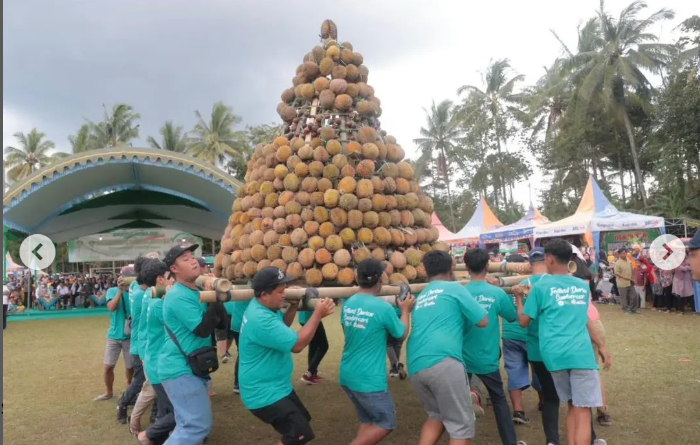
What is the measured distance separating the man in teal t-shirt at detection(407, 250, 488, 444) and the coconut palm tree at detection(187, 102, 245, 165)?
2957 centimetres

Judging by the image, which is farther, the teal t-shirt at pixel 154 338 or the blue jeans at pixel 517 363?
the blue jeans at pixel 517 363

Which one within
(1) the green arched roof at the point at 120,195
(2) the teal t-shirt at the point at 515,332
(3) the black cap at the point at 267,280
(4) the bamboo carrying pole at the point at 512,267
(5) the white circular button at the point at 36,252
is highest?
(1) the green arched roof at the point at 120,195

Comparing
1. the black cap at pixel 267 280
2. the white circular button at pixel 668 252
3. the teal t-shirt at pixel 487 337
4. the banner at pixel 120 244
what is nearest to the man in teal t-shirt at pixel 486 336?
the teal t-shirt at pixel 487 337

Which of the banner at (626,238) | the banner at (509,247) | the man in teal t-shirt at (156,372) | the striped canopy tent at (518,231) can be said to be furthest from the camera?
the banner at (509,247)

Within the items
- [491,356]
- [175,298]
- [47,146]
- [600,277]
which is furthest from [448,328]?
[47,146]

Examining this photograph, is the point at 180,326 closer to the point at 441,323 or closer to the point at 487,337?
the point at 441,323

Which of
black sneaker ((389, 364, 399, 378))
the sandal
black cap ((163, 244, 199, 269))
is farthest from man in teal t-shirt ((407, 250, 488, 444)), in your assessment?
black sneaker ((389, 364, 399, 378))

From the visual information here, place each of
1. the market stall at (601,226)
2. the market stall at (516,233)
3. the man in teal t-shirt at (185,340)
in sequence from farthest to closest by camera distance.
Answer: the market stall at (516,233)
the market stall at (601,226)
the man in teal t-shirt at (185,340)

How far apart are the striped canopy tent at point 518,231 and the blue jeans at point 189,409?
16.1 m

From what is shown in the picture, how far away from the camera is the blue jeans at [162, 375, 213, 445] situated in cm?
348

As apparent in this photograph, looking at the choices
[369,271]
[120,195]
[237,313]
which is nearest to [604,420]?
[369,271]

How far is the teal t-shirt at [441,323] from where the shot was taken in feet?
11.3

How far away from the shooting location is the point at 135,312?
5.29 m

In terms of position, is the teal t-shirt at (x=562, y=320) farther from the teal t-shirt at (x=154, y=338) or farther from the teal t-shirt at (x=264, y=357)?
the teal t-shirt at (x=154, y=338)
